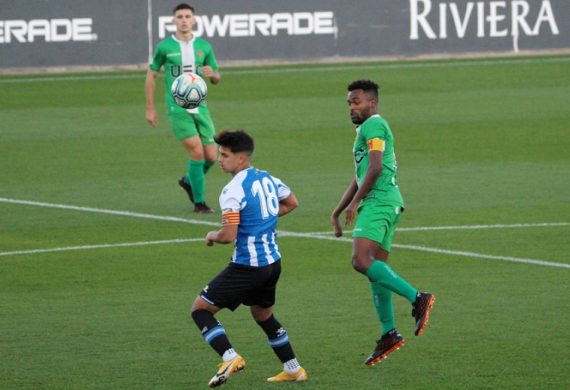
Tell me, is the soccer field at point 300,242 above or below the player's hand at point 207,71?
below

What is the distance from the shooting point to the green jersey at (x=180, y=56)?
16.6 metres

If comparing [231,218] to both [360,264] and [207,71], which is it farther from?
[207,71]

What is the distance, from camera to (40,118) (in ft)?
78.8

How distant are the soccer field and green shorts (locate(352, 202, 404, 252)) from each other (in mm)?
810

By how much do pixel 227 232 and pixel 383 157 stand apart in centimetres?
168

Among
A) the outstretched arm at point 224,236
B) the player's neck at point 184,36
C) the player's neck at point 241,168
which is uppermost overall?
the player's neck at point 184,36

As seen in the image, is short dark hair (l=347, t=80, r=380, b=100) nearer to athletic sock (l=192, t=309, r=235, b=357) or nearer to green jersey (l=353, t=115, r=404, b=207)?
green jersey (l=353, t=115, r=404, b=207)

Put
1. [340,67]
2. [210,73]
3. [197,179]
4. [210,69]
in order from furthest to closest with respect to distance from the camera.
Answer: [340,67] < [210,69] < [210,73] < [197,179]

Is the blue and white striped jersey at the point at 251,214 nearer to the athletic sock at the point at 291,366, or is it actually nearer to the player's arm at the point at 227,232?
the player's arm at the point at 227,232

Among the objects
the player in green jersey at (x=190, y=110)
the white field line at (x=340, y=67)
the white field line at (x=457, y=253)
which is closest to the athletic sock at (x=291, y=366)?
the white field line at (x=457, y=253)

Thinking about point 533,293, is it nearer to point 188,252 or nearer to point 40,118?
point 188,252

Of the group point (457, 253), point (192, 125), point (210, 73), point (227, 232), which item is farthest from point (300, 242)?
point (227, 232)

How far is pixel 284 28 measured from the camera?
103ft

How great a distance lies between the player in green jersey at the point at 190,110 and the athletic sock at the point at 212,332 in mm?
7312
